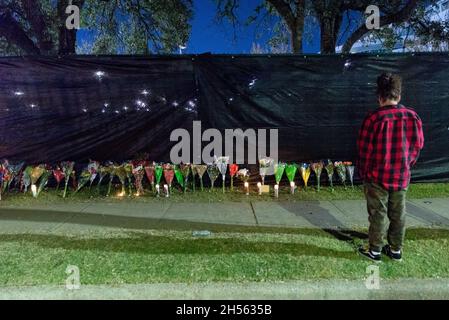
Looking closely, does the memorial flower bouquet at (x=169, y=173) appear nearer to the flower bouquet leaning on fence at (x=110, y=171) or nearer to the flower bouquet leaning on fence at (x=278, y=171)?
the flower bouquet leaning on fence at (x=110, y=171)

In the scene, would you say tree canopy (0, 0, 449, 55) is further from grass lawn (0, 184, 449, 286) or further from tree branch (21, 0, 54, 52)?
grass lawn (0, 184, 449, 286)

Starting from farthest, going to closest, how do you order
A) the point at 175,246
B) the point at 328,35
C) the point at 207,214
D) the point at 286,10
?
the point at 328,35 < the point at 286,10 < the point at 207,214 < the point at 175,246

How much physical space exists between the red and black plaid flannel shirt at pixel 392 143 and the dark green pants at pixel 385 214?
0.25 feet

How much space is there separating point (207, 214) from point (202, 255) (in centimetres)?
154

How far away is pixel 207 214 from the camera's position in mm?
5664

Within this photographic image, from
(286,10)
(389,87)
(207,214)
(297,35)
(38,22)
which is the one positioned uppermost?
(286,10)

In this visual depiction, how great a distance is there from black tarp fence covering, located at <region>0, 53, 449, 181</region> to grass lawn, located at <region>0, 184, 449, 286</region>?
2.21 m

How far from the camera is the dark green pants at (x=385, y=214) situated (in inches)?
156

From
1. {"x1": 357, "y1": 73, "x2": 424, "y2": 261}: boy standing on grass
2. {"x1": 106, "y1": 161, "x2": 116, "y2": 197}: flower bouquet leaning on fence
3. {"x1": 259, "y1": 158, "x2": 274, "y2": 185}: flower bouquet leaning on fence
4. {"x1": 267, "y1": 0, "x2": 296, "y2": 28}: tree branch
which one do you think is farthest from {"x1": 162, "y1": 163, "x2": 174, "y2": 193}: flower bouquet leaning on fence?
{"x1": 267, "y1": 0, "x2": 296, "y2": 28}: tree branch

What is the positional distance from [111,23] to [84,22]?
651mm

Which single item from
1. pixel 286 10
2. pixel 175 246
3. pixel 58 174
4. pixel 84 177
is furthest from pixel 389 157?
pixel 286 10

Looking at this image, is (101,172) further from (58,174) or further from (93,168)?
(58,174)

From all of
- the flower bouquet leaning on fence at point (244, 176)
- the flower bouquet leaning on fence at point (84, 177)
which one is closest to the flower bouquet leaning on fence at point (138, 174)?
the flower bouquet leaning on fence at point (84, 177)

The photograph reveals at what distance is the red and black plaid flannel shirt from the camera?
12.6ft
